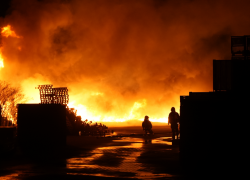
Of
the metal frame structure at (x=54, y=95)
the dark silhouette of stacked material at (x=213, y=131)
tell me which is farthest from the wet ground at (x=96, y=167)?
the metal frame structure at (x=54, y=95)

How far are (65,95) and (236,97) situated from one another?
95.4ft

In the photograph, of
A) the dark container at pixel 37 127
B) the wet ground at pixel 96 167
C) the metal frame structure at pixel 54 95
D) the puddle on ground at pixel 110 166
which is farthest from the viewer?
the metal frame structure at pixel 54 95

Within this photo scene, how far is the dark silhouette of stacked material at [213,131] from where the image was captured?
1306 centimetres

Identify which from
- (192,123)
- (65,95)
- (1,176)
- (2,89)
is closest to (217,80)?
(192,123)

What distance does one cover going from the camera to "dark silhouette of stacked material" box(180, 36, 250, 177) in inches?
514

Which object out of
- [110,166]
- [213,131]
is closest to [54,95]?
[110,166]

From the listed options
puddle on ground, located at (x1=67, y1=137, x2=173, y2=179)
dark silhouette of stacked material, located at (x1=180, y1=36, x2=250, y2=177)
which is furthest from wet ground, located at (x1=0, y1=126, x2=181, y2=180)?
dark silhouette of stacked material, located at (x1=180, y1=36, x2=250, y2=177)

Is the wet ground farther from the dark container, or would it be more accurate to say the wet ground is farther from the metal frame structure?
the metal frame structure

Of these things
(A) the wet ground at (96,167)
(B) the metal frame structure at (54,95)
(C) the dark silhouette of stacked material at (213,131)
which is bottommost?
(A) the wet ground at (96,167)

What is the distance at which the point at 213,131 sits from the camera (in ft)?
44.3

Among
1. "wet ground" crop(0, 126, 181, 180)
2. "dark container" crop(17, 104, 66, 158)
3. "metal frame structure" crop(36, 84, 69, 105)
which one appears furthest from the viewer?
"metal frame structure" crop(36, 84, 69, 105)

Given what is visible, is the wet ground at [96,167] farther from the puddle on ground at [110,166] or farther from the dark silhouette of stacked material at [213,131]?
the dark silhouette of stacked material at [213,131]

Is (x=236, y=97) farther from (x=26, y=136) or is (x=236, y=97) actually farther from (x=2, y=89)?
(x=2, y=89)

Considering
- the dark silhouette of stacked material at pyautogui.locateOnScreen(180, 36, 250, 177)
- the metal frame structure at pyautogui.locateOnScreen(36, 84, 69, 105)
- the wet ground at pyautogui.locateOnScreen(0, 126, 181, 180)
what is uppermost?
the metal frame structure at pyautogui.locateOnScreen(36, 84, 69, 105)
